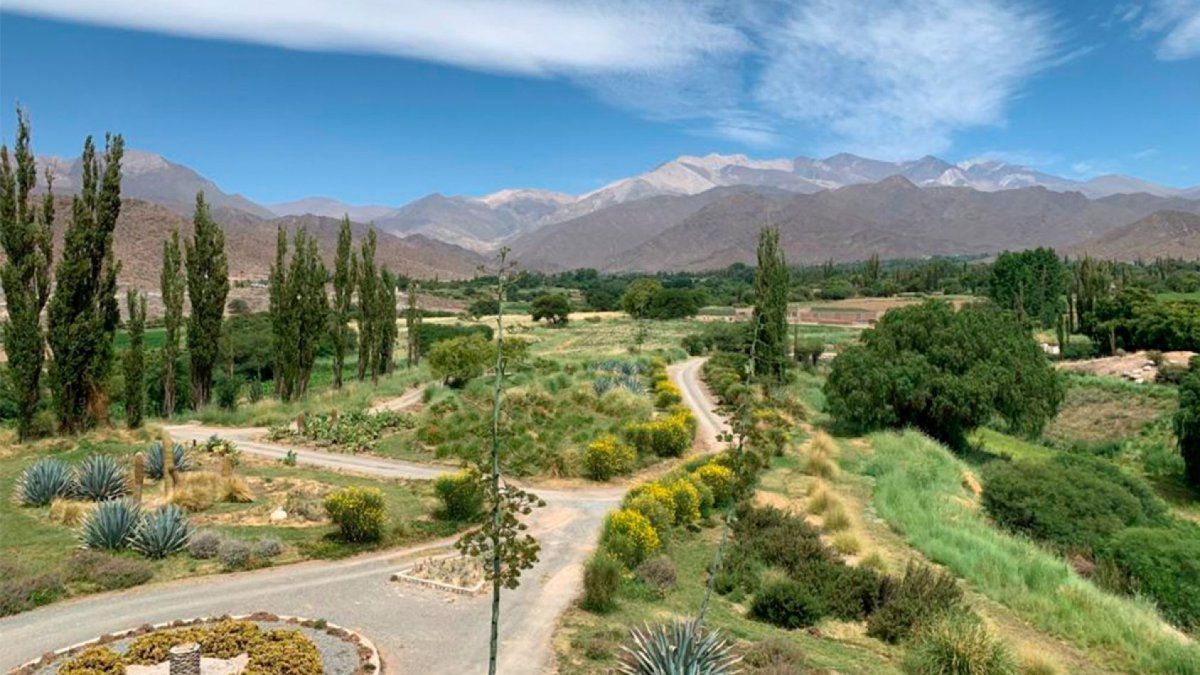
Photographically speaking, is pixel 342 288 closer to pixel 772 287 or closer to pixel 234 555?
pixel 772 287

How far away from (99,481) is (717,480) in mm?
15247

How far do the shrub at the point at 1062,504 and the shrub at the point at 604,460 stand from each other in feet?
36.5

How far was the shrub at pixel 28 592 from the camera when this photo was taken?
11.0 meters

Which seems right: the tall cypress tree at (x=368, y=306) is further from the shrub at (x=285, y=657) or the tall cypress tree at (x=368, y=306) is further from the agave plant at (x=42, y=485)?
the shrub at (x=285, y=657)

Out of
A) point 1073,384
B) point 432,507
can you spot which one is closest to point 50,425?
point 432,507

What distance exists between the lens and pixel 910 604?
41.3 feet

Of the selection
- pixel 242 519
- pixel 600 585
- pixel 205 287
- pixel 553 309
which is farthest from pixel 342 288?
pixel 553 309

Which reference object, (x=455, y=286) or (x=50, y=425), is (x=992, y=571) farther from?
(x=455, y=286)

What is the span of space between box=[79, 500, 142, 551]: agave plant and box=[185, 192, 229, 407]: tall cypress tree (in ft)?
70.1

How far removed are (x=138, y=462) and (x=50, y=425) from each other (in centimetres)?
1371

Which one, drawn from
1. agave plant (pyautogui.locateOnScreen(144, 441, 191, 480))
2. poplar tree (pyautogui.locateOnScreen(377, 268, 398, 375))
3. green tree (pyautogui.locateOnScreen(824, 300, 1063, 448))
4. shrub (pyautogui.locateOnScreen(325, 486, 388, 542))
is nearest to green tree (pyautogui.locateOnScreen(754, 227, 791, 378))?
green tree (pyautogui.locateOnScreen(824, 300, 1063, 448))

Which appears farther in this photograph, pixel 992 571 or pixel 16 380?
pixel 16 380

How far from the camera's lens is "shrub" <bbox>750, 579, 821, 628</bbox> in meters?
12.7

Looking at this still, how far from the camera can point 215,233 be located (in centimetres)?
3453
